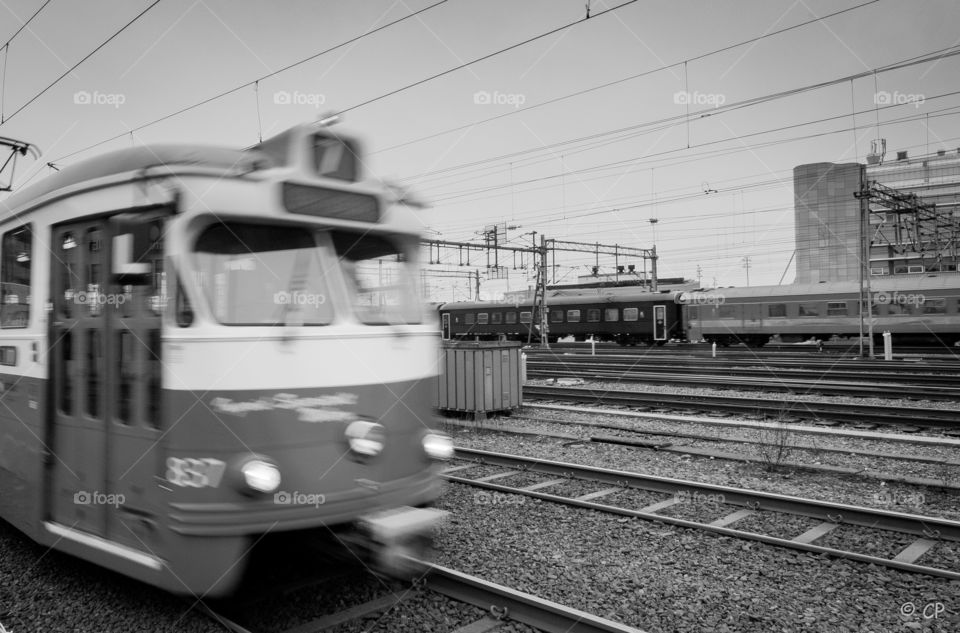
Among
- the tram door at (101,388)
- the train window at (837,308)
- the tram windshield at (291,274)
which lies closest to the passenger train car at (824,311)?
the train window at (837,308)

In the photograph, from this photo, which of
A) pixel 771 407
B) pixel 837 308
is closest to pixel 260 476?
pixel 771 407

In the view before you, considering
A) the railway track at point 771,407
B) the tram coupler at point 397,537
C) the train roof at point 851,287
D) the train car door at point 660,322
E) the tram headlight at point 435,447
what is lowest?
the railway track at point 771,407

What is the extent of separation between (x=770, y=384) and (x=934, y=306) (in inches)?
710

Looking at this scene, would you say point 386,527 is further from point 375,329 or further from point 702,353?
point 702,353

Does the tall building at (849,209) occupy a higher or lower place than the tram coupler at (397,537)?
higher

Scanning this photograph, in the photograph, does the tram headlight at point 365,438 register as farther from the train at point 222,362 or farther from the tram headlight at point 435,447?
the tram headlight at point 435,447

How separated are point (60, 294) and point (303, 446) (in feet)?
7.02

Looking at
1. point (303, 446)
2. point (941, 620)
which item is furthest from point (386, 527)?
point (941, 620)

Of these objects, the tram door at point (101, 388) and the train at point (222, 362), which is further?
the tram door at point (101, 388)

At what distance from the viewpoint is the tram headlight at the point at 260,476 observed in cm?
389

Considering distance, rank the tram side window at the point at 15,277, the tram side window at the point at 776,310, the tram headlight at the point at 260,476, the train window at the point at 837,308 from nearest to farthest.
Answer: the tram headlight at the point at 260,476 → the tram side window at the point at 15,277 → the train window at the point at 837,308 → the tram side window at the point at 776,310

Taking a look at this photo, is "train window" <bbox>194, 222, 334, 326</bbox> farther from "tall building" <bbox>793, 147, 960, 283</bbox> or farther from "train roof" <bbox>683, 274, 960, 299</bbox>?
"tall building" <bbox>793, 147, 960, 283</bbox>

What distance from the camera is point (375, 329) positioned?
4.65 metres

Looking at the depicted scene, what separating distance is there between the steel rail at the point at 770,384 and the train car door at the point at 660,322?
1601 centimetres
